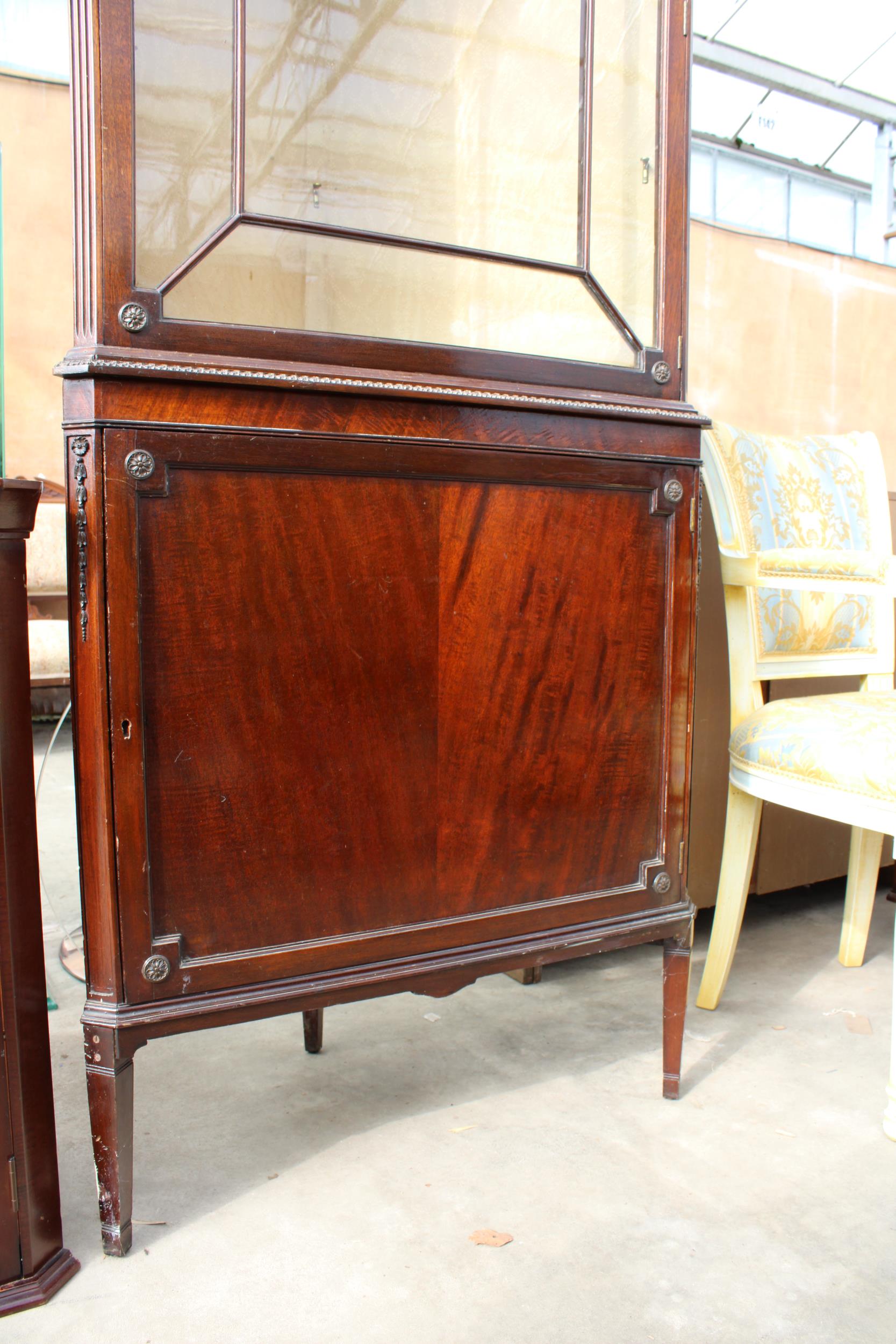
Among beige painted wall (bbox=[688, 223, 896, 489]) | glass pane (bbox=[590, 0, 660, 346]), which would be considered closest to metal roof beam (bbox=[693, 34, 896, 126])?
beige painted wall (bbox=[688, 223, 896, 489])

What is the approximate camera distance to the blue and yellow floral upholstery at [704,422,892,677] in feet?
5.99

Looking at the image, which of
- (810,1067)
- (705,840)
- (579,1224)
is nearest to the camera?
(579,1224)

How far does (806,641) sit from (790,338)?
238 inches

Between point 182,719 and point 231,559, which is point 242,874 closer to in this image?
point 182,719

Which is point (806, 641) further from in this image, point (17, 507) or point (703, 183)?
point (703, 183)

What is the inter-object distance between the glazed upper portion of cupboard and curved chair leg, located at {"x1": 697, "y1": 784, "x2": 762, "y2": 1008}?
2.54 ft

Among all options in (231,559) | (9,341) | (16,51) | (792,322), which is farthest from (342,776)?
(792,322)

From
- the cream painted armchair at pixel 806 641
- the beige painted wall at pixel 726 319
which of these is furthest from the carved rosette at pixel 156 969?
the beige painted wall at pixel 726 319

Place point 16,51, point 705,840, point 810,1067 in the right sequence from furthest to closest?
point 16,51
point 705,840
point 810,1067

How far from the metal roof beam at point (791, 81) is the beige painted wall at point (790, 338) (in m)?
1.37

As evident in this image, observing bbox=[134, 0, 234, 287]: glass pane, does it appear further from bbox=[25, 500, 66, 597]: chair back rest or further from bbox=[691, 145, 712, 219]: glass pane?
bbox=[691, 145, 712, 219]: glass pane

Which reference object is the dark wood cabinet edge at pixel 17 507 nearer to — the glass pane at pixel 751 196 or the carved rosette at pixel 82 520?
the carved rosette at pixel 82 520

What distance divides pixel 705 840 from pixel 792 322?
616 cm

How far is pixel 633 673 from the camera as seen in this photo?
1.46 m
